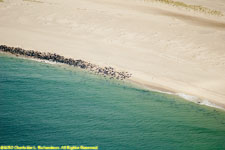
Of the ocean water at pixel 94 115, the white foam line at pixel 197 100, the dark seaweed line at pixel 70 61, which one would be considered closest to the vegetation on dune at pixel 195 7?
the white foam line at pixel 197 100

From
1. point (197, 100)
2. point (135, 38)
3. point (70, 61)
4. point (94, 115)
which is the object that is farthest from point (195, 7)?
point (94, 115)

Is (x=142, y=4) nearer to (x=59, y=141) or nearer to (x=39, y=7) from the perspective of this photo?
(x=39, y=7)

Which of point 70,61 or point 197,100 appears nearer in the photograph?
point 197,100

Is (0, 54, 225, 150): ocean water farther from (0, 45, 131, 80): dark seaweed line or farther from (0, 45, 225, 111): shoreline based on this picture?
(0, 45, 131, 80): dark seaweed line

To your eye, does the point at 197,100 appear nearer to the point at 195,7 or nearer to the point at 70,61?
the point at 70,61

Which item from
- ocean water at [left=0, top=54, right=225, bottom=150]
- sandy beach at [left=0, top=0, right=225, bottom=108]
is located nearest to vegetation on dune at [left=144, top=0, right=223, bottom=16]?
sandy beach at [left=0, top=0, right=225, bottom=108]

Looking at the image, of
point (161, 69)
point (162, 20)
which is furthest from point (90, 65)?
point (162, 20)

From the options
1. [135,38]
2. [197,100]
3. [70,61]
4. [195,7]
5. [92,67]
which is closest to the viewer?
[197,100]
